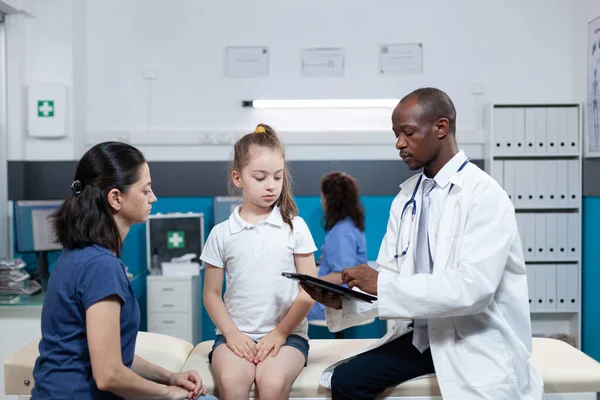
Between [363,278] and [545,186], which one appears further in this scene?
[545,186]

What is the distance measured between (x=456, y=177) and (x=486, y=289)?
0.35 meters

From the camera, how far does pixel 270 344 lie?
1896 millimetres

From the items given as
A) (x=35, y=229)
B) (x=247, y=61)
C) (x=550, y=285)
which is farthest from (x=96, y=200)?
(x=550, y=285)

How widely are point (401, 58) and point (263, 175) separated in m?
3.07

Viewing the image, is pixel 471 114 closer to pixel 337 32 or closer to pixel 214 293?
pixel 337 32

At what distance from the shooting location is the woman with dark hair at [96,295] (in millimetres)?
1466

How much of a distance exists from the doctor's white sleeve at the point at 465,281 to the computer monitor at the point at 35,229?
2.79 metres

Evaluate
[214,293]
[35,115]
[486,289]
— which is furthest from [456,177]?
[35,115]

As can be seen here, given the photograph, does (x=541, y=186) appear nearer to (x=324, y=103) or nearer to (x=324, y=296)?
(x=324, y=103)

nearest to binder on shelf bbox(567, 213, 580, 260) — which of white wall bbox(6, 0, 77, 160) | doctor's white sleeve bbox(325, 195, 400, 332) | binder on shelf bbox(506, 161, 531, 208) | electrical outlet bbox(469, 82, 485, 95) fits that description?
binder on shelf bbox(506, 161, 531, 208)

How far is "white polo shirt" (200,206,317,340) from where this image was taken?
1.96 metres

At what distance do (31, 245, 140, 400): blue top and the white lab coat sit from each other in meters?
0.71

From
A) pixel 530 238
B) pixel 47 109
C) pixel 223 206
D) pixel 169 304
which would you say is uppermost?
pixel 47 109

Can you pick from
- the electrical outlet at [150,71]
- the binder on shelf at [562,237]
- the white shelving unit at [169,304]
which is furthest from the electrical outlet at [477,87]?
the white shelving unit at [169,304]
